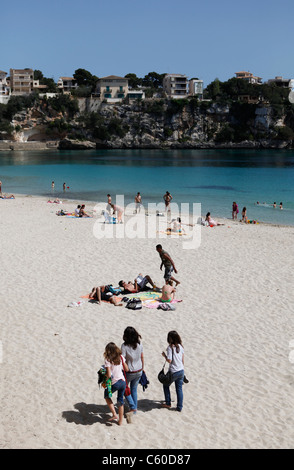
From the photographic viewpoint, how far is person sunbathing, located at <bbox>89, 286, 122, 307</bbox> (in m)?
10.00

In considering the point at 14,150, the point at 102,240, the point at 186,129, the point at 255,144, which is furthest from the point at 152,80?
the point at 102,240

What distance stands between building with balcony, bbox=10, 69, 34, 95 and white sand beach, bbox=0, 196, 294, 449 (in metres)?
117

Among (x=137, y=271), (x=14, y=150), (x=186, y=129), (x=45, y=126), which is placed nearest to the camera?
(x=137, y=271)

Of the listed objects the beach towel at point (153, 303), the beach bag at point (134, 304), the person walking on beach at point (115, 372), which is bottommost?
the beach towel at point (153, 303)

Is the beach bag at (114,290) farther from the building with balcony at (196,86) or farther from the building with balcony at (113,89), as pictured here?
the building with balcony at (196,86)

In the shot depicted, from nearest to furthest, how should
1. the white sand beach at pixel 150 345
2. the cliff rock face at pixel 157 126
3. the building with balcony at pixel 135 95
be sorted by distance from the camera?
the white sand beach at pixel 150 345
the cliff rock face at pixel 157 126
the building with balcony at pixel 135 95

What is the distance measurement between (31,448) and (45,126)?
117 m

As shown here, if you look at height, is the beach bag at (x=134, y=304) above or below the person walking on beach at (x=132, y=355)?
below

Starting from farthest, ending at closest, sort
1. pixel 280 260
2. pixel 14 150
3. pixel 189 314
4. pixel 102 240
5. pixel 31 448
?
pixel 14 150
pixel 102 240
pixel 280 260
pixel 189 314
pixel 31 448

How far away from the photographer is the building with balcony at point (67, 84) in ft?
412

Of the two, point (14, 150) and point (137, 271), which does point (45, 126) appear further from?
point (137, 271)

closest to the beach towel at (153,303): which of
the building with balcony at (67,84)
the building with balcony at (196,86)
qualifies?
the building with balcony at (67,84)

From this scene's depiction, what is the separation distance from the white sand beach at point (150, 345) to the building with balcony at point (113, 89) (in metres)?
114

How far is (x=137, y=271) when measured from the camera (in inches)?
494
